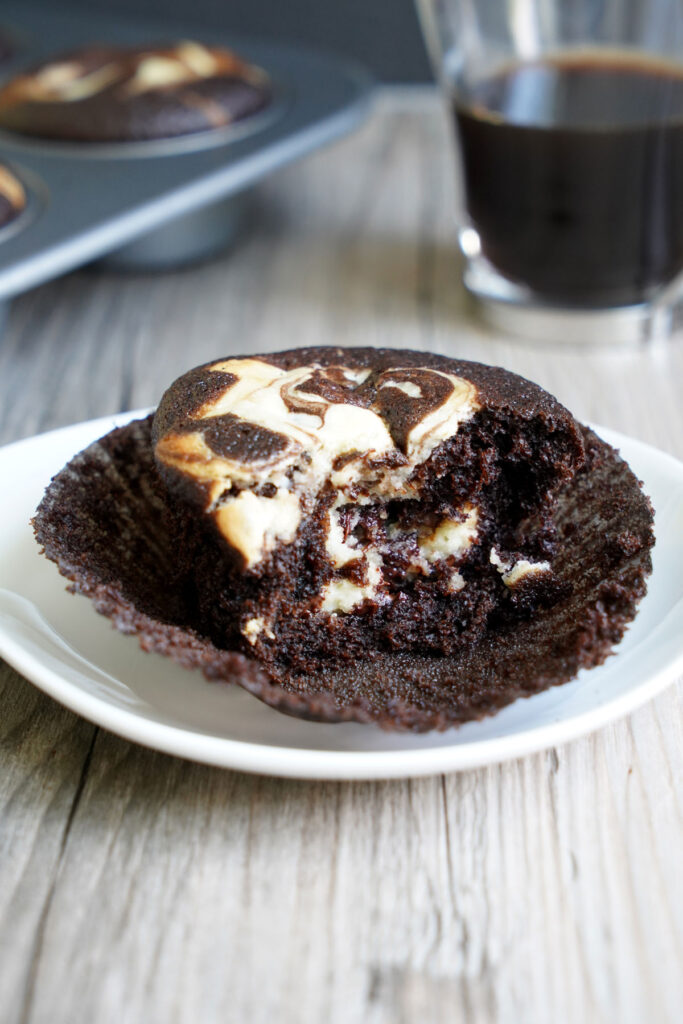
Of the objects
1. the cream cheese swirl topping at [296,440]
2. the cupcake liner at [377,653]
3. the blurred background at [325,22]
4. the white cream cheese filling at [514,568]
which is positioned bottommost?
the blurred background at [325,22]

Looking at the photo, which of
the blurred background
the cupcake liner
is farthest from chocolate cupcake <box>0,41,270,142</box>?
the cupcake liner

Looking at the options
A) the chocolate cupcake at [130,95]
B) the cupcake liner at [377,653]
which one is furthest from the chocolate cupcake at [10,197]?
the cupcake liner at [377,653]

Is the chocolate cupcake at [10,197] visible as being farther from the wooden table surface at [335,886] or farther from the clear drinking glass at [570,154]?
the wooden table surface at [335,886]

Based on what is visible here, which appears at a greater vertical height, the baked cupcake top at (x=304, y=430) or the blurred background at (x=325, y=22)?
the baked cupcake top at (x=304, y=430)

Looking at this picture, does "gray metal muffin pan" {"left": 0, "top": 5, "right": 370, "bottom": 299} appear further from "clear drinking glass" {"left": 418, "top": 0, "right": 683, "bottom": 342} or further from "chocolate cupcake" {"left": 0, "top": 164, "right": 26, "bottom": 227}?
"clear drinking glass" {"left": 418, "top": 0, "right": 683, "bottom": 342}

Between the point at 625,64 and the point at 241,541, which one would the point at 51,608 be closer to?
the point at 241,541

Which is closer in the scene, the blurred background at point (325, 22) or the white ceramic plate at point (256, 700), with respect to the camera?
the white ceramic plate at point (256, 700)

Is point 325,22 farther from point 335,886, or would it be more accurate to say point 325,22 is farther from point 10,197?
point 335,886
